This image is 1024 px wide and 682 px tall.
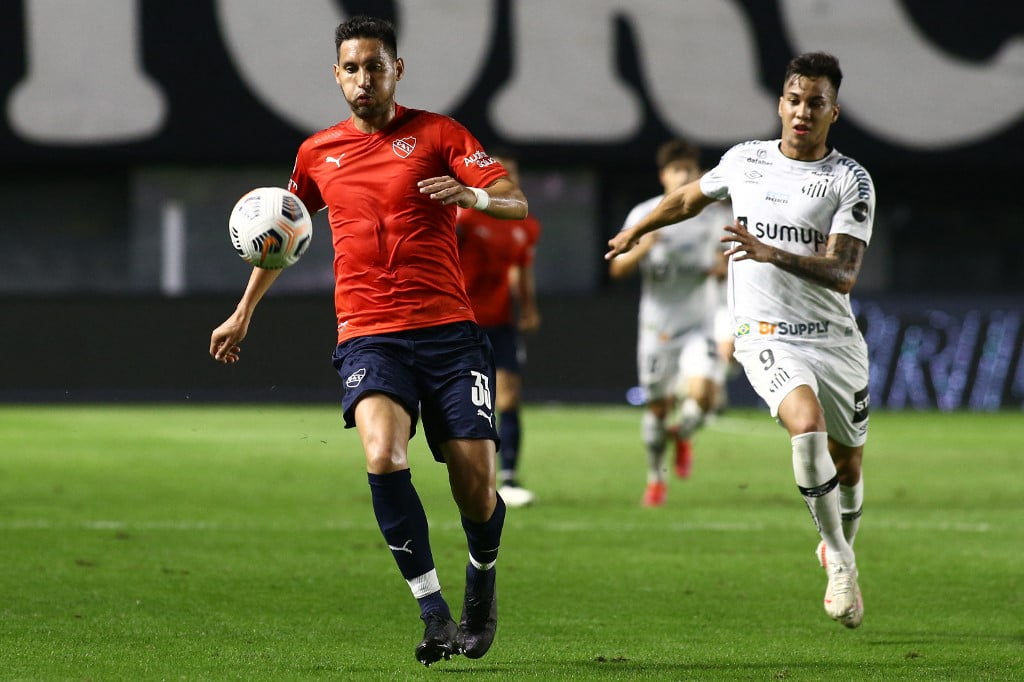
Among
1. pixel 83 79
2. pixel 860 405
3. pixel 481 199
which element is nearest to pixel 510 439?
pixel 860 405

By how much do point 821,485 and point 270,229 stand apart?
2.53 meters

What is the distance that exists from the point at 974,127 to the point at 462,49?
7.03 meters

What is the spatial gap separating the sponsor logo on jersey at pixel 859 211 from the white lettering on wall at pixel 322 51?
15.9 meters

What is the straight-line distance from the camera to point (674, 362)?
12406 millimetres

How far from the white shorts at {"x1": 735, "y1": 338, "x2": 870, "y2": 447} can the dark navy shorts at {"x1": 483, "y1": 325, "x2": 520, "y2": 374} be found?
478 cm

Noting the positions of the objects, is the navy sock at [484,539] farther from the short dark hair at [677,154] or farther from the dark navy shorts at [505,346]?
the dark navy shorts at [505,346]

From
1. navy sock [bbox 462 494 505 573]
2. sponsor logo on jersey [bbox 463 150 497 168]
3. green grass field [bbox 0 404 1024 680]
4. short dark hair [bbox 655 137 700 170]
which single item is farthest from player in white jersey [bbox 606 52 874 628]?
short dark hair [bbox 655 137 700 170]

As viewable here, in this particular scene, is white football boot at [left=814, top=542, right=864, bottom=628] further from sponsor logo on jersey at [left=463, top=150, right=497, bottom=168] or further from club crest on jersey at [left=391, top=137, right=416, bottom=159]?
club crest on jersey at [left=391, top=137, right=416, bottom=159]

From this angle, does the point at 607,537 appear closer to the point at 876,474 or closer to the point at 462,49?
the point at 876,474

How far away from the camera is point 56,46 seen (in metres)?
22.8

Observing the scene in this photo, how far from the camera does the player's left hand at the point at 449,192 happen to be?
5949 mm

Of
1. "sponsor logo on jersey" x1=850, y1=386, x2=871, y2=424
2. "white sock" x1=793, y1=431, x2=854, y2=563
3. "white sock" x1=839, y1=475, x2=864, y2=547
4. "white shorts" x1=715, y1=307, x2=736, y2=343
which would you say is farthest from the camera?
"white shorts" x1=715, y1=307, x2=736, y2=343

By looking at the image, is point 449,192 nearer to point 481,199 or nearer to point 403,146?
point 481,199

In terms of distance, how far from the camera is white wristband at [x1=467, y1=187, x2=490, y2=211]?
20.0ft
